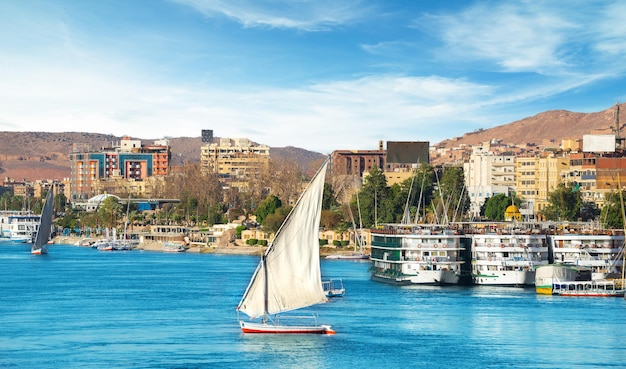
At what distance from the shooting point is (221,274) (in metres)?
95.7

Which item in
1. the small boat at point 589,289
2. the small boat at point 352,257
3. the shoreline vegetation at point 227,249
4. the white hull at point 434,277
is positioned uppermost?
the shoreline vegetation at point 227,249

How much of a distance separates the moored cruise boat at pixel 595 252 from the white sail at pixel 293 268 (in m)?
33.1

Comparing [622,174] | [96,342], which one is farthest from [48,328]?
[622,174]

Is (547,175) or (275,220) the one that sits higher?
(547,175)

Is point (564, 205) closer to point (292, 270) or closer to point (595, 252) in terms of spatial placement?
point (595, 252)

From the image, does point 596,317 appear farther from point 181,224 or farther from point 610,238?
point 181,224

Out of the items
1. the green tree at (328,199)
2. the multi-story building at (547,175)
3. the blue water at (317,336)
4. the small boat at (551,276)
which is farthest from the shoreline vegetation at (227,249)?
the small boat at (551,276)

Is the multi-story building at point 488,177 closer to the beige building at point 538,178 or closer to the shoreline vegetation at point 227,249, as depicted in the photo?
the beige building at point 538,178

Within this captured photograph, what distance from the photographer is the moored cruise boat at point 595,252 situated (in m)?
77.6

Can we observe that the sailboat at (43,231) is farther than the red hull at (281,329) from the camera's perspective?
Yes

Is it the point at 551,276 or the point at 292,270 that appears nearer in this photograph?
the point at 292,270

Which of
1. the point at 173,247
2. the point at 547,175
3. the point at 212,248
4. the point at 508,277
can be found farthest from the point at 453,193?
the point at 508,277

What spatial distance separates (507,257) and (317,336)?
97.5 ft

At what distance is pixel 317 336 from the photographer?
51.3 metres
